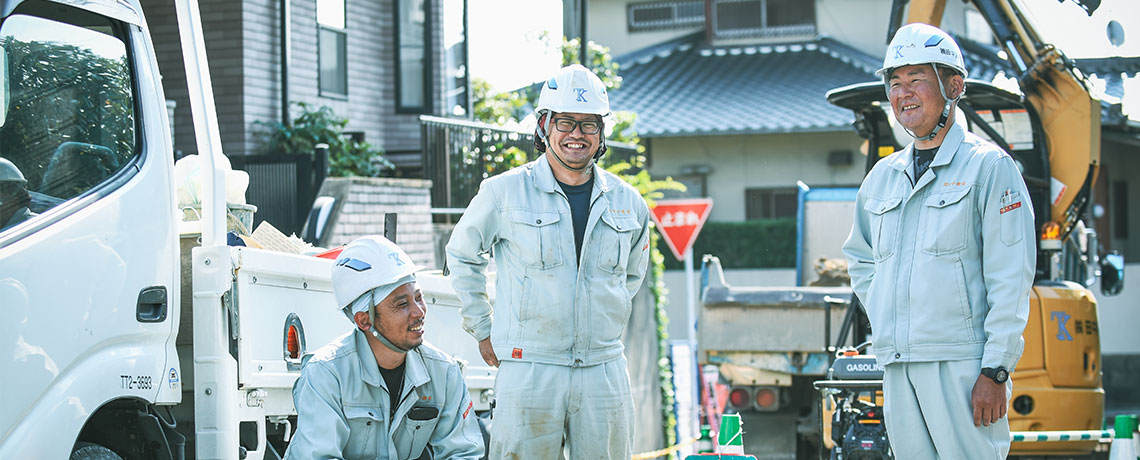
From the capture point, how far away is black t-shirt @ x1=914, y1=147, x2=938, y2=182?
16.9ft

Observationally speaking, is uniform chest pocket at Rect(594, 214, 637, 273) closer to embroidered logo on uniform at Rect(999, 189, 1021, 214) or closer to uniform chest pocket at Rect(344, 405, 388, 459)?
uniform chest pocket at Rect(344, 405, 388, 459)

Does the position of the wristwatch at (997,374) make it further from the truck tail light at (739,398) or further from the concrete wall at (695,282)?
the concrete wall at (695,282)

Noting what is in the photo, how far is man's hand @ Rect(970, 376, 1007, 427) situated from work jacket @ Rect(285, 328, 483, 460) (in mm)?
1768

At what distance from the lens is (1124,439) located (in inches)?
279

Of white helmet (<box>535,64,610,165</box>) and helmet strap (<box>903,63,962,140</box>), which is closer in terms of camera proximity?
helmet strap (<box>903,63,962,140</box>)

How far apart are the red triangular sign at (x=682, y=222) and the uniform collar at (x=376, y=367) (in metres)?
10.4

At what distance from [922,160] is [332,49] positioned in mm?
10651

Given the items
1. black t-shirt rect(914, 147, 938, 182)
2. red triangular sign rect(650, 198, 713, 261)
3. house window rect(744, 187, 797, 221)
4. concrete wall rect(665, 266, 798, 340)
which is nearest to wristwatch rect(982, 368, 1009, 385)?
black t-shirt rect(914, 147, 938, 182)

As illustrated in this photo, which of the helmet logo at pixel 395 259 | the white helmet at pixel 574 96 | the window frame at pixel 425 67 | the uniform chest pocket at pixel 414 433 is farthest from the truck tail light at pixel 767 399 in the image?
the window frame at pixel 425 67

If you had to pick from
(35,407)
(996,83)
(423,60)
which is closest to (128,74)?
(35,407)

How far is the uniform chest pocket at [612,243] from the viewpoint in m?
5.51

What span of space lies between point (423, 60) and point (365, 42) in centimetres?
89

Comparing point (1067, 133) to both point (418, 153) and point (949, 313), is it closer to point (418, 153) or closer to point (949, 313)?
point (949, 313)

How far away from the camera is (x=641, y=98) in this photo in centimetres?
2417
